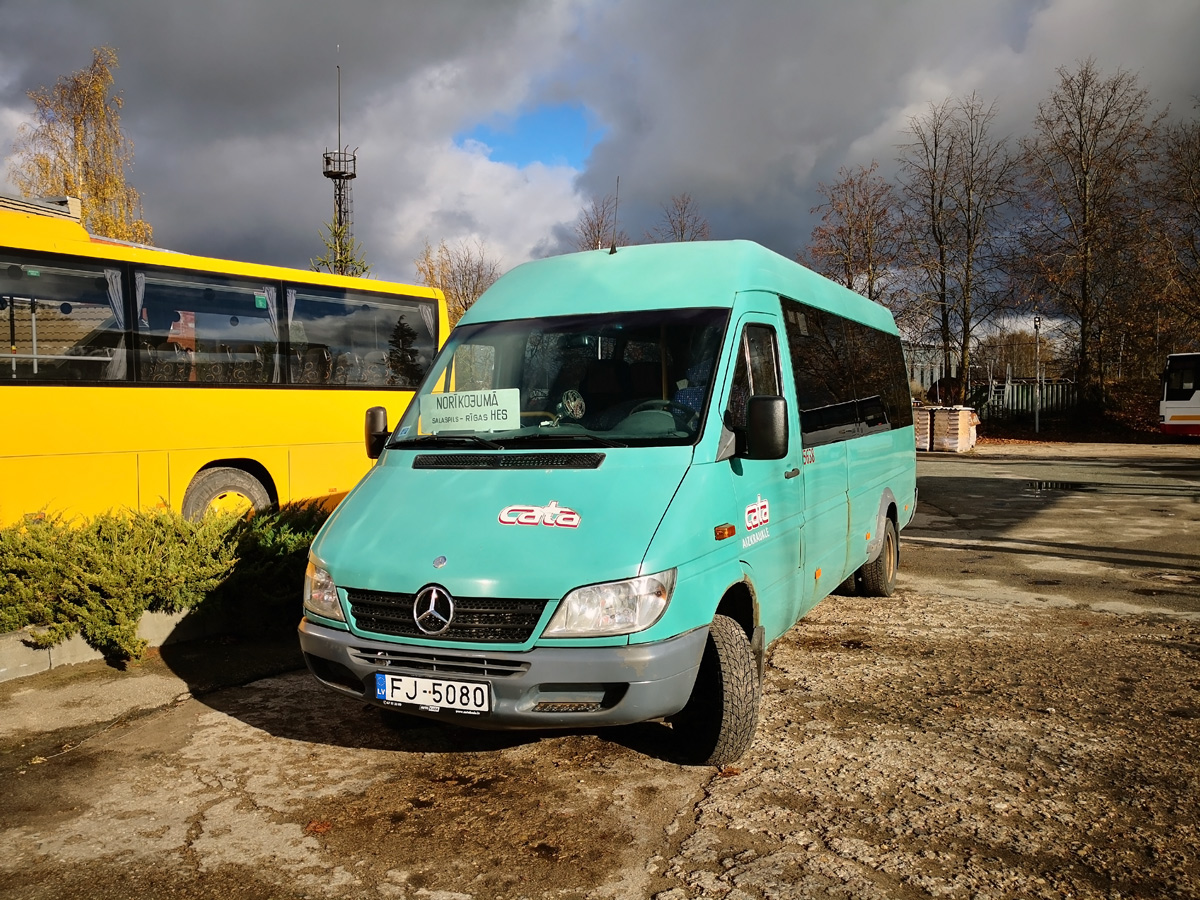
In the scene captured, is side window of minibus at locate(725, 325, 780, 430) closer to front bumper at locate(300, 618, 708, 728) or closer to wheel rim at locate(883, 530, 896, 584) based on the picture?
front bumper at locate(300, 618, 708, 728)

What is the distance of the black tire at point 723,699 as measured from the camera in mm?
4047

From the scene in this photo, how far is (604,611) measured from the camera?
361 cm

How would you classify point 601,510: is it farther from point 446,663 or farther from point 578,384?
point 578,384

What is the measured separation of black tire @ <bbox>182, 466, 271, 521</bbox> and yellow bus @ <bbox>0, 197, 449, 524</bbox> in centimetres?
2

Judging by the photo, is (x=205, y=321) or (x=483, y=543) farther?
(x=205, y=321)

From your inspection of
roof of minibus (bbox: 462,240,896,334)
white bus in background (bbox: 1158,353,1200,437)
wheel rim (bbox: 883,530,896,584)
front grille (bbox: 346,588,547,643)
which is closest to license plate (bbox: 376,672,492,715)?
front grille (bbox: 346,588,547,643)

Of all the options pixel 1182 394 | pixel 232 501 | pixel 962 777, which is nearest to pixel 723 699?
pixel 962 777

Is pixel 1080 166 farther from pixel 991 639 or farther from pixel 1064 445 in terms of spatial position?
pixel 991 639

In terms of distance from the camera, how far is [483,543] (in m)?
3.85

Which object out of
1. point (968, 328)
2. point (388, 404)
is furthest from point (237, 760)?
point (968, 328)

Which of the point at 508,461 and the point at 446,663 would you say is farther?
the point at 508,461

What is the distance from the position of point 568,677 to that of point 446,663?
19.9 inches

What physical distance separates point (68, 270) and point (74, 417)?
55.7 inches

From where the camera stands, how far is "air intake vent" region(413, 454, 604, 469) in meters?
4.24
